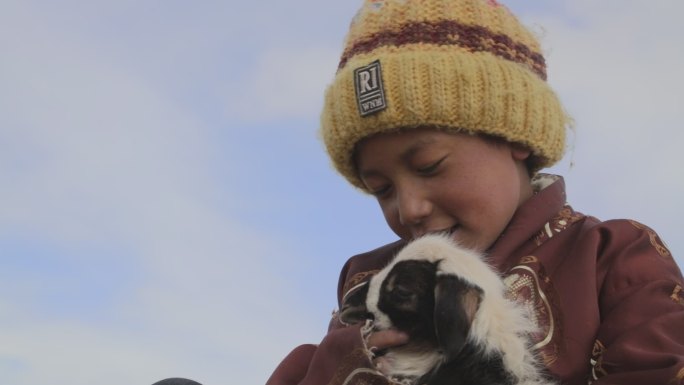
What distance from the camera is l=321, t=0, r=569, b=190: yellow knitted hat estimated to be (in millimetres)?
3777

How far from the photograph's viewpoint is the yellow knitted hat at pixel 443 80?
12.4ft

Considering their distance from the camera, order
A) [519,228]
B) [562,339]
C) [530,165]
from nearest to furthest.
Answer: [562,339] < [519,228] < [530,165]

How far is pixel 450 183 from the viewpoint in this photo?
3.63 meters

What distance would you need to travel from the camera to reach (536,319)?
129 inches

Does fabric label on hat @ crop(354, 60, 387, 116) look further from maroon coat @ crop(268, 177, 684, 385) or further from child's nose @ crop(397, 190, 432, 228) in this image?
maroon coat @ crop(268, 177, 684, 385)

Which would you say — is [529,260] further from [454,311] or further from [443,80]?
[443,80]

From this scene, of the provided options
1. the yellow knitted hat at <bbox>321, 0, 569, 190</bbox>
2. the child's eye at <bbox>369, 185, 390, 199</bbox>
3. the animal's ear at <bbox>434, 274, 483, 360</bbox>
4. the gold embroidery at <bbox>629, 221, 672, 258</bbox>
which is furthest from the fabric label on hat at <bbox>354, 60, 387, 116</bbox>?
the gold embroidery at <bbox>629, 221, 672, 258</bbox>

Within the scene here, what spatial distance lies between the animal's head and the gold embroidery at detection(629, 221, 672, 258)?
69cm

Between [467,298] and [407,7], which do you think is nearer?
[467,298]

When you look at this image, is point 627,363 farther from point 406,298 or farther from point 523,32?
point 523,32

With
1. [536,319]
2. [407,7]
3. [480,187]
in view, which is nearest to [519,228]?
[480,187]

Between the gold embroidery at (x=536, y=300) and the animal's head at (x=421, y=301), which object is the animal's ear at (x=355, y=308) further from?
the gold embroidery at (x=536, y=300)

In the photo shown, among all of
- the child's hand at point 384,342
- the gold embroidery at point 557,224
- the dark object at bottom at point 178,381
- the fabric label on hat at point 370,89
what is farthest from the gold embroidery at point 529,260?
the dark object at bottom at point 178,381

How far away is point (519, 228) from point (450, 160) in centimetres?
35
